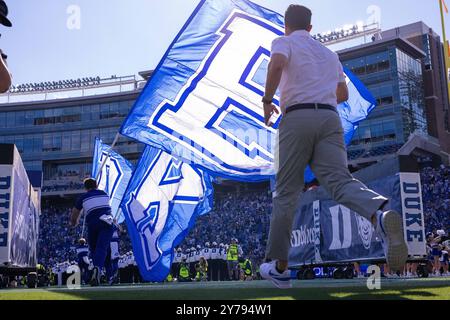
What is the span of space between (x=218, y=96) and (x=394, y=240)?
737 centimetres

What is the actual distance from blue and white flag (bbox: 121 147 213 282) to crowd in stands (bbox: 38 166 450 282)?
23114mm

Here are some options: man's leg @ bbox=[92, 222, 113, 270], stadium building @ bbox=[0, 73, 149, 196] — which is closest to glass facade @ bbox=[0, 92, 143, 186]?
stadium building @ bbox=[0, 73, 149, 196]

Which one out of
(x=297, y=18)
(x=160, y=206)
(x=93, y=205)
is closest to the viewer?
(x=297, y=18)

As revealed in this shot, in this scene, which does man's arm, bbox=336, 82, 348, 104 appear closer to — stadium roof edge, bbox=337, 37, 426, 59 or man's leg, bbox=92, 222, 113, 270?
man's leg, bbox=92, 222, 113, 270

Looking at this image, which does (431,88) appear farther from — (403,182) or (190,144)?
(190,144)

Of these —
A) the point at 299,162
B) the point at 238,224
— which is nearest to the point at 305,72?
the point at 299,162

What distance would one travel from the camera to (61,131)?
69.4 metres

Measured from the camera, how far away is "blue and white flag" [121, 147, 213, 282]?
1264 centimetres

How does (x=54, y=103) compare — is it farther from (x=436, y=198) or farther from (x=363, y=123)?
(x=436, y=198)

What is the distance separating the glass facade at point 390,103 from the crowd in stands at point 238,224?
25.2 feet

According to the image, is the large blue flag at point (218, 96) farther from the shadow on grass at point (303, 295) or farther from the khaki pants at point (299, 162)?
the khaki pants at point (299, 162)

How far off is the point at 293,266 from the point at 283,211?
13261 mm

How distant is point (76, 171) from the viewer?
227 ft
